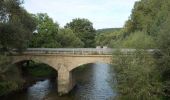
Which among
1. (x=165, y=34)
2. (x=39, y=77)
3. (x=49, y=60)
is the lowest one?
(x=39, y=77)

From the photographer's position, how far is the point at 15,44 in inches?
1898

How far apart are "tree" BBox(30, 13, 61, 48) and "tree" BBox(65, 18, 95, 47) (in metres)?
49.6

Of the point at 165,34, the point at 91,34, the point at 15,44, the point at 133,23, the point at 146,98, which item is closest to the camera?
the point at 146,98

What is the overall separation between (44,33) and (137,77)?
3228 centimetres

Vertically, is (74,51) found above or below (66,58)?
above

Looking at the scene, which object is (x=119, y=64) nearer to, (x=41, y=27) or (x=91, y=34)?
(x=41, y=27)

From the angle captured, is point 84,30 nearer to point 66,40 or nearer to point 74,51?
point 66,40

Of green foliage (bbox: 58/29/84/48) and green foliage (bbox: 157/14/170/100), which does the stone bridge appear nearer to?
green foliage (bbox: 157/14/170/100)

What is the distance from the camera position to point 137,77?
35531 millimetres

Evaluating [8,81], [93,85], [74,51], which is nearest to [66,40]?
[93,85]

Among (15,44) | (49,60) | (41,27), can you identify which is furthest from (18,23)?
(41,27)

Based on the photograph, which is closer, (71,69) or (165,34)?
(165,34)

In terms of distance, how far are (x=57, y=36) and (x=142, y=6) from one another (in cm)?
2135

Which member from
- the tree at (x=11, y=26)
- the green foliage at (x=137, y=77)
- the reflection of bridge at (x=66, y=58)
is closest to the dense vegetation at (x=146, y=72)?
the green foliage at (x=137, y=77)
